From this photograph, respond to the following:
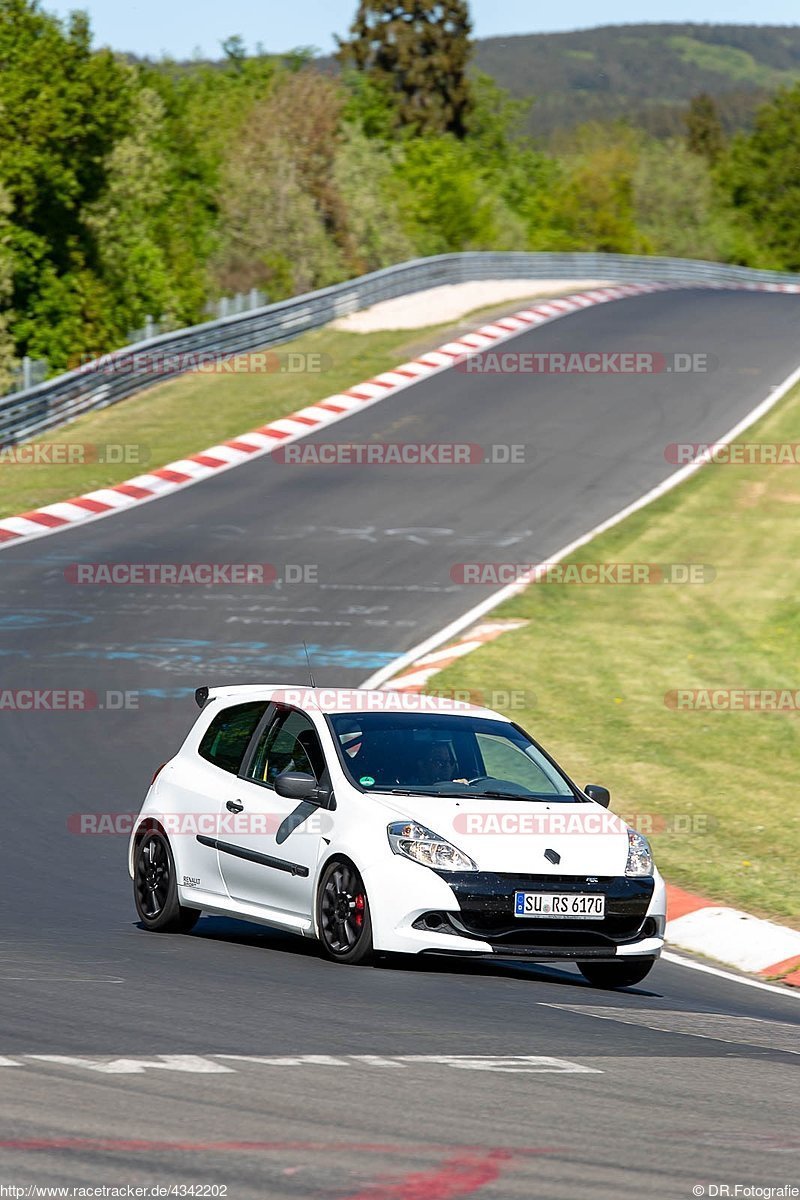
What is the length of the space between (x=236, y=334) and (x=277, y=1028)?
1293 inches

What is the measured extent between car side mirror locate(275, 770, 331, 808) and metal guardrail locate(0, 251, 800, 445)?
22.4 meters

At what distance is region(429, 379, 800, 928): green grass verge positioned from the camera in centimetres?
1370

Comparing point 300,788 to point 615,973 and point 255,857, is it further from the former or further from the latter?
point 615,973

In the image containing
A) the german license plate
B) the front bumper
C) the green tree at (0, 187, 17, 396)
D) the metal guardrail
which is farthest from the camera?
the green tree at (0, 187, 17, 396)

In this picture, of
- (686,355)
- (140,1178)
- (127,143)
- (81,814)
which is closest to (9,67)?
(127,143)

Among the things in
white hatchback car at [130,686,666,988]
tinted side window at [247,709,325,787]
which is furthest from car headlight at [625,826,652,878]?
tinted side window at [247,709,325,787]

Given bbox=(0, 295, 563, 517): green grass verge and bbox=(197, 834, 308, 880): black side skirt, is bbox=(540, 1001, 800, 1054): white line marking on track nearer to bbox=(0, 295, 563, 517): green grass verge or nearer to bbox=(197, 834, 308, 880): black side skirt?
bbox=(197, 834, 308, 880): black side skirt

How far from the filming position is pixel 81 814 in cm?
1342

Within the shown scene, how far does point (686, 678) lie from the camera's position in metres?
18.8

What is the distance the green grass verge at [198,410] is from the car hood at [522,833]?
1815cm

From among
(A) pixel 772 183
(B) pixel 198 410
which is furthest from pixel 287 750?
(A) pixel 772 183

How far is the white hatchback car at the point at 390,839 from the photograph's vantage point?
9.49 metres

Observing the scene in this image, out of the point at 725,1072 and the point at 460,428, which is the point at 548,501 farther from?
the point at 725,1072

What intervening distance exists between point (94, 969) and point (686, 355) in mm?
32955
